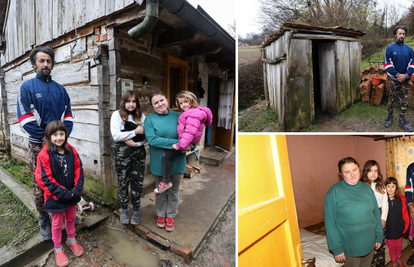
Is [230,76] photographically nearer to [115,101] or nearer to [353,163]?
[115,101]

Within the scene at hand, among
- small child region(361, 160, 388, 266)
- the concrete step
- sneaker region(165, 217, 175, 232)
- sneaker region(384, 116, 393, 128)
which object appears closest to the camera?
sneaker region(165, 217, 175, 232)

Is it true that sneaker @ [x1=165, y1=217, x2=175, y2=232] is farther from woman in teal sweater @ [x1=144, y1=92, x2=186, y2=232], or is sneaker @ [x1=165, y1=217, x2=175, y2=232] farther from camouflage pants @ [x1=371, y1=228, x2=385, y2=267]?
camouflage pants @ [x1=371, y1=228, x2=385, y2=267]

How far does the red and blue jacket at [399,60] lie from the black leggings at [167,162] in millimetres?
3897

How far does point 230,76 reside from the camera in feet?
22.9

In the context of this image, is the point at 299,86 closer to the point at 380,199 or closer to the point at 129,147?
the point at 380,199

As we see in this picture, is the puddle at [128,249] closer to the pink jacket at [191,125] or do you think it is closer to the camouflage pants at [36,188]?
the camouflage pants at [36,188]

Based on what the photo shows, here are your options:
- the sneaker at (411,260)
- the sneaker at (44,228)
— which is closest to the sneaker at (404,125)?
the sneaker at (411,260)

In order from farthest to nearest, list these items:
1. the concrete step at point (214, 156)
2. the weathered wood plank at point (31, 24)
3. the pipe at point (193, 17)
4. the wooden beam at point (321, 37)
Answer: the concrete step at point (214, 156), the weathered wood plank at point (31, 24), the wooden beam at point (321, 37), the pipe at point (193, 17)

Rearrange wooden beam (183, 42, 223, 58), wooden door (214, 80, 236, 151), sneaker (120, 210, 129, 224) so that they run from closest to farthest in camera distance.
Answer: sneaker (120, 210, 129, 224) → wooden beam (183, 42, 223, 58) → wooden door (214, 80, 236, 151)

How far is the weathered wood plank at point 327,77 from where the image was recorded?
13.9 ft

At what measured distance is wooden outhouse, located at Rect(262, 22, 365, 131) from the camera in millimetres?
3438

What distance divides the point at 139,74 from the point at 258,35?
7.54 feet

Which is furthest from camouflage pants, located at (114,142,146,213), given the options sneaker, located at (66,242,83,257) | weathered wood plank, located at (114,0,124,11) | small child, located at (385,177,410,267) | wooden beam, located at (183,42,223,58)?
small child, located at (385,177,410,267)

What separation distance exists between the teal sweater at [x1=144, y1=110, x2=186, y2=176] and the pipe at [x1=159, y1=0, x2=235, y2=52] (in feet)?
4.24
